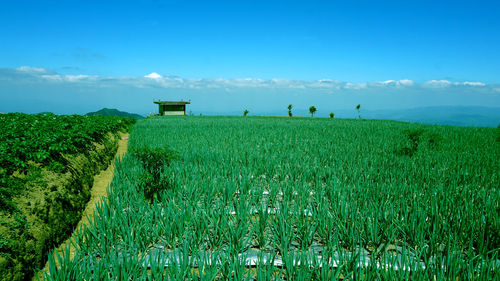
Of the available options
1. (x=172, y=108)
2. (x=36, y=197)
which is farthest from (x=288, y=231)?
(x=172, y=108)

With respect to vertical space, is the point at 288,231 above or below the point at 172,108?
below

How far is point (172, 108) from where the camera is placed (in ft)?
152

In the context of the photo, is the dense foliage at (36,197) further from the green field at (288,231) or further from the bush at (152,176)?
the bush at (152,176)

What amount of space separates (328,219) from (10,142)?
5.14 metres

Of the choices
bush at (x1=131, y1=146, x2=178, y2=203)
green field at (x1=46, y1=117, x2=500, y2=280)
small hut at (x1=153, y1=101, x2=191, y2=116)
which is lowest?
green field at (x1=46, y1=117, x2=500, y2=280)

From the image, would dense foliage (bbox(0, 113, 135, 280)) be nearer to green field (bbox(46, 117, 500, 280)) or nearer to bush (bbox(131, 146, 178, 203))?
green field (bbox(46, 117, 500, 280))

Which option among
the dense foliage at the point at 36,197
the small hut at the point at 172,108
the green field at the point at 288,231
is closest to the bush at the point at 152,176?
the green field at the point at 288,231

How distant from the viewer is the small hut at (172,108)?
45.6m

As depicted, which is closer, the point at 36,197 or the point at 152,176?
the point at 36,197

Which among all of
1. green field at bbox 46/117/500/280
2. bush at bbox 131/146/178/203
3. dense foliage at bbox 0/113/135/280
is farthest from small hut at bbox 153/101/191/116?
dense foliage at bbox 0/113/135/280

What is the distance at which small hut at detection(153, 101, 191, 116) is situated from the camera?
149 ft

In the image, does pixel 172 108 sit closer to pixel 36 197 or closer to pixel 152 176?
pixel 152 176

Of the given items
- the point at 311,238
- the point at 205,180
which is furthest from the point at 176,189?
the point at 311,238

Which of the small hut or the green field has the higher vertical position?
the small hut
